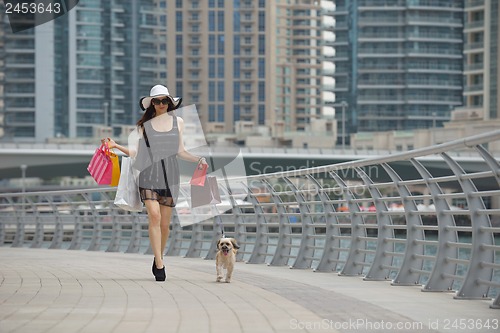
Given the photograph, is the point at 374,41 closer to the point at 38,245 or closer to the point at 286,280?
the point at 38,245

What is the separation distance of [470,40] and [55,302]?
122 metres

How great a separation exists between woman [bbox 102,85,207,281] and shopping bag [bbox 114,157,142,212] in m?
0.07

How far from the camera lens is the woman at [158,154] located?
12047mm

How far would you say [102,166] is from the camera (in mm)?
12664

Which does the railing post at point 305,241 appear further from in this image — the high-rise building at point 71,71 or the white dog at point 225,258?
the high-rise building at point 71,71

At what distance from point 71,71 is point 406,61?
50.1 metres

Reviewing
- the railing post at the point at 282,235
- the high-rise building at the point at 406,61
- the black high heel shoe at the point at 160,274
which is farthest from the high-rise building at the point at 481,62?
the black high heel shoe at the point at 160,274

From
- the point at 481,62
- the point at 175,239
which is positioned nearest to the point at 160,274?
the point at 175,239

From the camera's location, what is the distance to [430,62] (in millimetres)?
172750

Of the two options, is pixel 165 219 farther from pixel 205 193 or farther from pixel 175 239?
pixel 175 239

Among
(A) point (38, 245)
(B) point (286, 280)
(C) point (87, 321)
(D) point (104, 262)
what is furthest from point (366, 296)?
(A) point (38, 245)

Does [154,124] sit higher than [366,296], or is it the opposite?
[154,124]

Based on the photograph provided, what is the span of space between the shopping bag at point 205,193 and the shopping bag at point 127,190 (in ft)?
3.56

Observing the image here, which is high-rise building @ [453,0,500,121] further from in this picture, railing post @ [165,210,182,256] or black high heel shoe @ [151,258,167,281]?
black high heel shoe @ [151,258,167,281]
